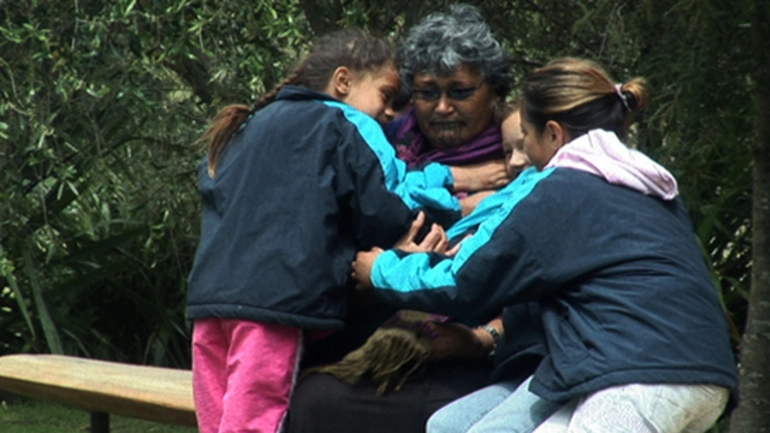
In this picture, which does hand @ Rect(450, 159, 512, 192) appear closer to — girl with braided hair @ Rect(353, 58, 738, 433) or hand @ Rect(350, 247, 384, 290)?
hand @ Rect(350, 247, 384, 290)

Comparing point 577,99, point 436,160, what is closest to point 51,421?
point 436,160

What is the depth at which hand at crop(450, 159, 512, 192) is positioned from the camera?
411cm

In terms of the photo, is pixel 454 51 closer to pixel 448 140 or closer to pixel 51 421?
pixel 448 140

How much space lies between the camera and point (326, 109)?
4027 mm

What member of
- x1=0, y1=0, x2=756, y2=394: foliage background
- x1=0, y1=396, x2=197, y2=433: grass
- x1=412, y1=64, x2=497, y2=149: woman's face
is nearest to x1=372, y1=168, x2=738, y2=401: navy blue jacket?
x1=412, y1=64, x2=497, y2=149: woman's face

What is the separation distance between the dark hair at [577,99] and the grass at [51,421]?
454cm

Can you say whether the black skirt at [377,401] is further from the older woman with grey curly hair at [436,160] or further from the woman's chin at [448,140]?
the woman's chin at [448,140]

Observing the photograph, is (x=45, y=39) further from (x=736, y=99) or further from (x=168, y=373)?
(x=736, y=99)

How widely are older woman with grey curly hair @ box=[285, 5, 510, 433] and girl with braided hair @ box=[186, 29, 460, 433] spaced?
105mm

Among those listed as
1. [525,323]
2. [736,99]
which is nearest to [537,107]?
[525,323]

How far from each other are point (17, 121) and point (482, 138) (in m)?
2.62

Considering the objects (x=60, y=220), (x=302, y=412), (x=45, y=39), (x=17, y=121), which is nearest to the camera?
(x=302, y=412)

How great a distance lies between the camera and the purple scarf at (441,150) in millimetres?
4195

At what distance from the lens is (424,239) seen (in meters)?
3.94
